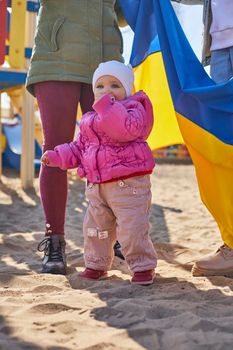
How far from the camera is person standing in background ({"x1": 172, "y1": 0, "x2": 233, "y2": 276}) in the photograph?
2.82m

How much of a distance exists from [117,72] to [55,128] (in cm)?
45

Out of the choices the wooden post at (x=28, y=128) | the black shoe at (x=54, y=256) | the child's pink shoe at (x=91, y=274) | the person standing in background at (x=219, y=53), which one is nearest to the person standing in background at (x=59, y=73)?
the black shoe at (x=54, y=256)

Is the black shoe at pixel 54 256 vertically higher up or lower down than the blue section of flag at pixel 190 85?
lower down

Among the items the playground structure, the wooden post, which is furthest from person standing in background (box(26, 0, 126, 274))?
the wooden post

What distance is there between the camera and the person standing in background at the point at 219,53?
9.25 ft

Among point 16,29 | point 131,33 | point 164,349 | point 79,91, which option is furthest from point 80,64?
point 16,29

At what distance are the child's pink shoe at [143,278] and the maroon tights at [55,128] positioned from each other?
0.49 m

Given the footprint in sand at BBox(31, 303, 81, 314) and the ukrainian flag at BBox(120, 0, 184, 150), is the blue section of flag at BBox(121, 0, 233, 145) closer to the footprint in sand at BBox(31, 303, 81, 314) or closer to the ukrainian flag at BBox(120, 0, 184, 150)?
the ukrainian flag at BBox(120, 0, 184, 150)

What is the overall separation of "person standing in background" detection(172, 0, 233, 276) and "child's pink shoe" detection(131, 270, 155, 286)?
12.4 inches

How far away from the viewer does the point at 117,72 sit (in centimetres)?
262

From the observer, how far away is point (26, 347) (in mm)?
A: 1815

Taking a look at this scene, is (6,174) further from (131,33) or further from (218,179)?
(218,179)

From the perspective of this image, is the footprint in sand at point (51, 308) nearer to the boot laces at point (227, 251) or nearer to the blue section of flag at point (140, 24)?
the boot laces at point (227, 251)

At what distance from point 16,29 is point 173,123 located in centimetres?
223
